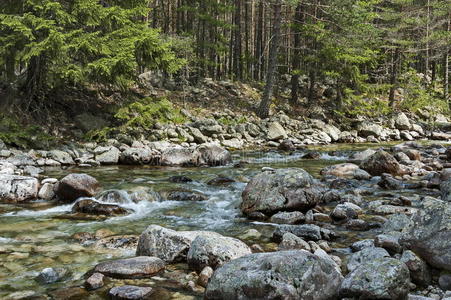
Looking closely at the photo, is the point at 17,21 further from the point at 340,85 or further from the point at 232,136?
the point at 340,85

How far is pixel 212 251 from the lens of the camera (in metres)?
4.82

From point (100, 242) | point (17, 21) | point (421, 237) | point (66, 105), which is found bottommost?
point (100, 242)

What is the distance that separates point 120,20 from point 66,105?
15.8ft

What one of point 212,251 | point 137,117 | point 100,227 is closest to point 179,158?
point 137,117

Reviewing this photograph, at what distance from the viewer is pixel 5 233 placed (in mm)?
6254

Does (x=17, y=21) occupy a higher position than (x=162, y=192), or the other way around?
(x=17, y=21)

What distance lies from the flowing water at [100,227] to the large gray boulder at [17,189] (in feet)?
1.28

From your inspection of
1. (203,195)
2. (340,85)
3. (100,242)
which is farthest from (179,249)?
(340,85)

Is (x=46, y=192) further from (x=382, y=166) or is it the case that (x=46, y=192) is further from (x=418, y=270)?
(x=382, y=166)

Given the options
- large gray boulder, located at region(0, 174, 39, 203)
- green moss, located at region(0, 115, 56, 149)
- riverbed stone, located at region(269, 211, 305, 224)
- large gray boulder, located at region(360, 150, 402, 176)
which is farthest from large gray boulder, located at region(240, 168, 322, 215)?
green moss, located at region(0, 115, 56, 149)

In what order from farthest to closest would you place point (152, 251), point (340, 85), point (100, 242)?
point (340, 85) < point (100, 242) < point (152, 251)

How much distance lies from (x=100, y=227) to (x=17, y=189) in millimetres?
3158

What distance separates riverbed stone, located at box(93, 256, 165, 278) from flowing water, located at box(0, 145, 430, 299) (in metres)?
0.14

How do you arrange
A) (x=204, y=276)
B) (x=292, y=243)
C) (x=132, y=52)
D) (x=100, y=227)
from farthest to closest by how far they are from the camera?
(x=132, y=52) < (x=100, y=227) < (x=292, y=243) < (x=204, y=276)
